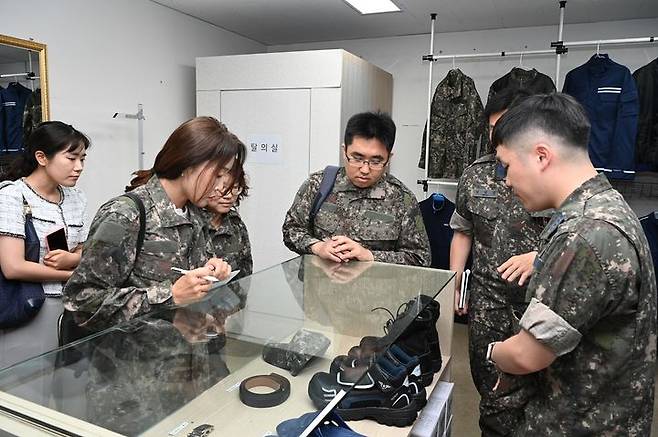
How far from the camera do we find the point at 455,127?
4.12 metres

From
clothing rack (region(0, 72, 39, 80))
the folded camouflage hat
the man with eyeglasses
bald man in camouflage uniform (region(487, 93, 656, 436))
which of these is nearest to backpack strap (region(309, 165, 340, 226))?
the man with eyeglasses

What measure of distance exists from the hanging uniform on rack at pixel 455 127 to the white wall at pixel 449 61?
1.21 feet

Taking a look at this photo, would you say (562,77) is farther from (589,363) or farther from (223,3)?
(589,363)

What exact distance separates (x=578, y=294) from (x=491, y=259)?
99 centimetres

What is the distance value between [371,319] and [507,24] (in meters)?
3.59

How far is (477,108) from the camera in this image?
411 centimetres

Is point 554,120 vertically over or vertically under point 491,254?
over

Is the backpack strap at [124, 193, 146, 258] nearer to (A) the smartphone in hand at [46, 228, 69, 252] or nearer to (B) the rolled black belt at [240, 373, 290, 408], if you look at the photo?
(B) the rolled black belt at [240, 373, 290, 408]

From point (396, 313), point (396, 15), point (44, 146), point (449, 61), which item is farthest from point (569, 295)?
point (449, 61)

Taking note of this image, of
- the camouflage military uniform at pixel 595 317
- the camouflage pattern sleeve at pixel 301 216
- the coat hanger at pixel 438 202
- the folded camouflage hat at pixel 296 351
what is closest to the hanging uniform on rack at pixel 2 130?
the camouflage pattern sleeve at pixel 301 216

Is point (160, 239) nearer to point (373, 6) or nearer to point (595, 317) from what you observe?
point (595, 317)

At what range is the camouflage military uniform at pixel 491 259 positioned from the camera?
1949mm

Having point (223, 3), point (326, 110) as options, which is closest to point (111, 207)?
point (326, 110)

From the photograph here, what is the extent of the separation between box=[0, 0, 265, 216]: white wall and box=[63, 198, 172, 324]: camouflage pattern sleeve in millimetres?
2115
